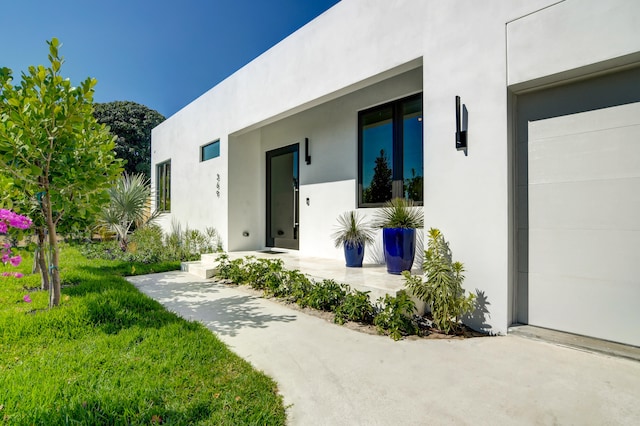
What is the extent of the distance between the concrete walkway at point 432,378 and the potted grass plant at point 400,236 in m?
1.56

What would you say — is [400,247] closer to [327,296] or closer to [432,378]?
[327,296]

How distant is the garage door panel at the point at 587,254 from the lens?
292 cm

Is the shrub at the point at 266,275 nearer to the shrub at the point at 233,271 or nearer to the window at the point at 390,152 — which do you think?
the shrub at the point at 233,271

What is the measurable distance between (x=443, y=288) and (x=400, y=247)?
1342 mm

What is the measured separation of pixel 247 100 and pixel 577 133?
6403 mm

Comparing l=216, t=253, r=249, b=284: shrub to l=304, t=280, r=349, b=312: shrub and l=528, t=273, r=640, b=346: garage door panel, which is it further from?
l=528, t=273, r=640, b=346: garage door panel

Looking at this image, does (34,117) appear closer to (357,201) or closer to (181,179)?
(357,201)

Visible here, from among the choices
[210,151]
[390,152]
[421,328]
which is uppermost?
[210,151]

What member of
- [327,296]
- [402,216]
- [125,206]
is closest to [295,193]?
[402,216]

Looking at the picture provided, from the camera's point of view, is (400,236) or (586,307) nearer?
(586,307)

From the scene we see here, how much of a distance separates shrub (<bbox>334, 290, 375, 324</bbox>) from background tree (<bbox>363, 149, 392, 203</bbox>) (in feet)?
8.01

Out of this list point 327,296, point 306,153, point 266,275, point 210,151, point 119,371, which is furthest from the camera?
point 210,151

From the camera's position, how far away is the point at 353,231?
5.61 m

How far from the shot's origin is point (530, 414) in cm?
203
